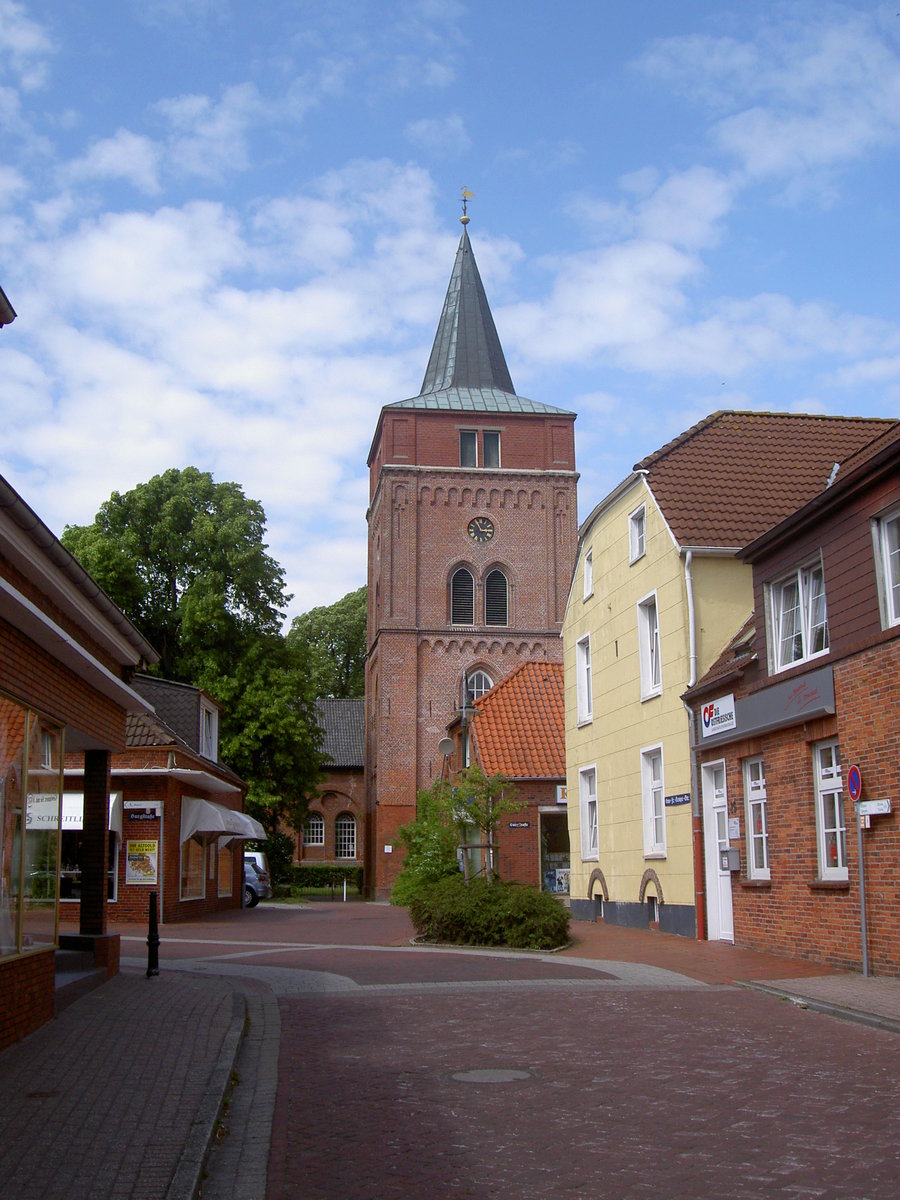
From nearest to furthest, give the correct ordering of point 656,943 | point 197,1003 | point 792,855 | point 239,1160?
point 239,1160 < point 197,1003 < point 792,855 < point 656,943

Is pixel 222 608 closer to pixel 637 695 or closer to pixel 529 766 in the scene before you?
pixel 529 766

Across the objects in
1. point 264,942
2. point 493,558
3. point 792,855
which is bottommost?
point 264,942

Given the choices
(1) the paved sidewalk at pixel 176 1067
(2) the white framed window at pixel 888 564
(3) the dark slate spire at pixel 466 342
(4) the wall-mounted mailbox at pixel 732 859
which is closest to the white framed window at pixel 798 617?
(2) the white framed window at pixel 888 564

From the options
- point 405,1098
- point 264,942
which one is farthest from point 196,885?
point 405,1098

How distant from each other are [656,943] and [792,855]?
4.21 metres

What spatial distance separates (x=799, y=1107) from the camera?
768 cm

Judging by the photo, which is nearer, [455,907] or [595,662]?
[455,907]

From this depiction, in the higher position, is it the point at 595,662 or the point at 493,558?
the point at 493,558

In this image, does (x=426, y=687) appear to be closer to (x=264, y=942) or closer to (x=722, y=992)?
(x=264, y=942)

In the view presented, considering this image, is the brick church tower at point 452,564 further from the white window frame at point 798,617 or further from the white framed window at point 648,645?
the white window frame at point 798,617

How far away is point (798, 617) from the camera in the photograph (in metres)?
16.9

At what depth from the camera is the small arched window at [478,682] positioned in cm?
5578

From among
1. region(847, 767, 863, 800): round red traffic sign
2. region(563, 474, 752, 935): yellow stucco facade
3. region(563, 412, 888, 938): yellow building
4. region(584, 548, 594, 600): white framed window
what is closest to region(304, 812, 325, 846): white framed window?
region(563, 474, 752, 935): yellow stucco facade

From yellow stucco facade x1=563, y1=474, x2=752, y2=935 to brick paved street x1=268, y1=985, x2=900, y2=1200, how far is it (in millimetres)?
9192
